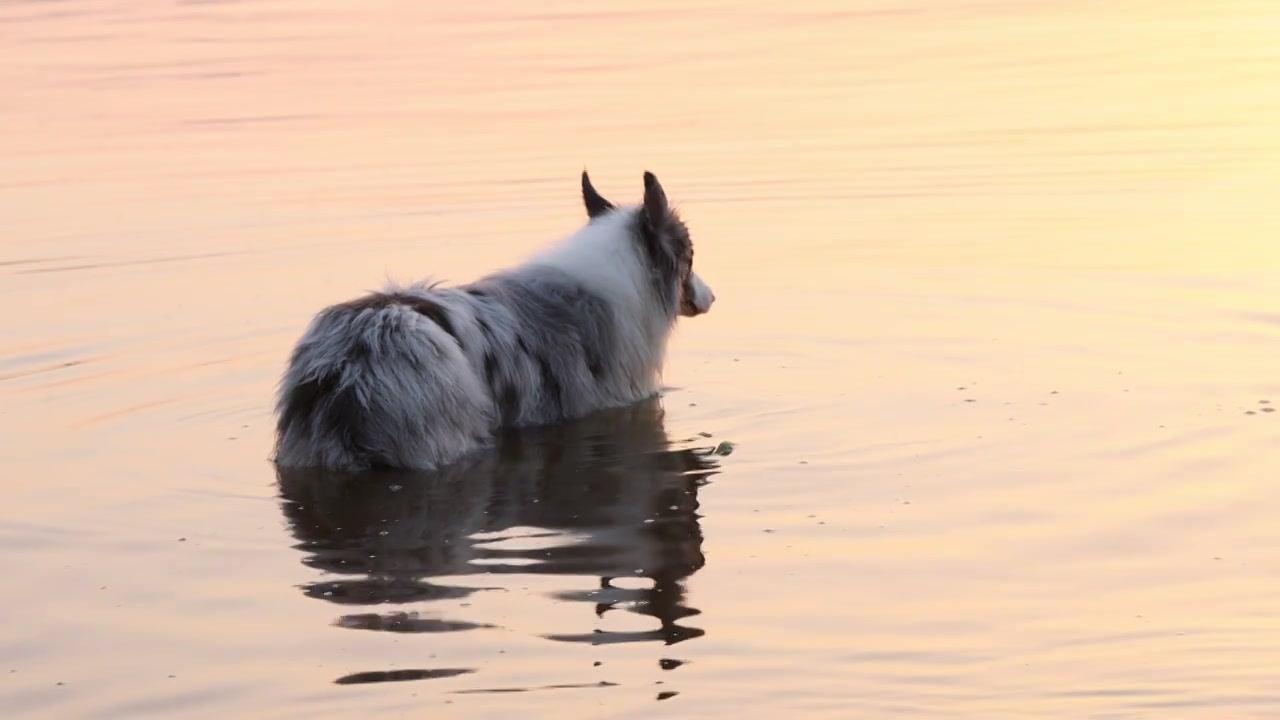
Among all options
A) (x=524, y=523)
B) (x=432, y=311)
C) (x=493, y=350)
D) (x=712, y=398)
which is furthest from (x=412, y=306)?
(x=712, y=398)

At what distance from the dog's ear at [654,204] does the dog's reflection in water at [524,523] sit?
112 cm

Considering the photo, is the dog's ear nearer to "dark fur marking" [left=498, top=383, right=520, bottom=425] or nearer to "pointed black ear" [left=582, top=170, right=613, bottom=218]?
"pointed black ear" [left=582, top=170, right=613, bottom=218]

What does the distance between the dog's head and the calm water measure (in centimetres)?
39

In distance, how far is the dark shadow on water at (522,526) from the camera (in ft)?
22.6

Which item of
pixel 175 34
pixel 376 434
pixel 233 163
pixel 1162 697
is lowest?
pixel 1162 697

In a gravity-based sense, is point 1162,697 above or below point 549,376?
below

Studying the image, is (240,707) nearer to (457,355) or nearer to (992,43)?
(457,355)

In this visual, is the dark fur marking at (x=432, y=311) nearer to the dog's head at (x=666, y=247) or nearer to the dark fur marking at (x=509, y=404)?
the dark fur marking at (x=509, y=404)

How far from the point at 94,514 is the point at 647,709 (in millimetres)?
3175

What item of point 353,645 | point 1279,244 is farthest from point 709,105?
point 353,645

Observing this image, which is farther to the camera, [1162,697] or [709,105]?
[709,105]

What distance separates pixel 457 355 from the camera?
884 centimetres

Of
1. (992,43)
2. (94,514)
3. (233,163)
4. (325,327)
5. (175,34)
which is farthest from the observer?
(175,34)

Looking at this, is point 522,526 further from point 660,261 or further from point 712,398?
point 660,261
